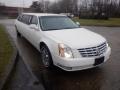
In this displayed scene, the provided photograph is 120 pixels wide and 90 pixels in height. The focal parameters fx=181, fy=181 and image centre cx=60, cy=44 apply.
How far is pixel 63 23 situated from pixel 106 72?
8.30 feet

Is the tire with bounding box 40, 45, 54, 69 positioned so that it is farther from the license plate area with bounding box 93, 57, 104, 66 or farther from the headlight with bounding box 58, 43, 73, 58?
the license plate area with bounding box 93, 57, 104, 66

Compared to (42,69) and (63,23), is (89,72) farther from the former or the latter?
(63,23)

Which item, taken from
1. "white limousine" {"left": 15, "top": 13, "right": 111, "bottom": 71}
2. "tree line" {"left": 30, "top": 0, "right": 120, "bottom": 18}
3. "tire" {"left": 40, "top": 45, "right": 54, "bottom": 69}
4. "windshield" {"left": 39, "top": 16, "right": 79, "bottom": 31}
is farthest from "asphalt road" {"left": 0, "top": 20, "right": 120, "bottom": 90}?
"tree line" {"left": 30, "top": 0, "right": 120, "bottom": 18}

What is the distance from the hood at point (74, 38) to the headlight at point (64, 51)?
112 millimetres

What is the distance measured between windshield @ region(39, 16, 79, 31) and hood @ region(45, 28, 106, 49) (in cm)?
47

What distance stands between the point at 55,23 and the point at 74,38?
1678 millimetres

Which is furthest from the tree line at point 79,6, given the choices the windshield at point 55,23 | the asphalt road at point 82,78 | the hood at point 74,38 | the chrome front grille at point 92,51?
the chrome front grille at point 92,51

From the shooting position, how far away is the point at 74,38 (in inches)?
205

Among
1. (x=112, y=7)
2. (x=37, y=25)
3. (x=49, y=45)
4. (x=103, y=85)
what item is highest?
(x=112, y=7)

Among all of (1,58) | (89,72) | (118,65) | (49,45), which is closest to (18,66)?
(1,58)

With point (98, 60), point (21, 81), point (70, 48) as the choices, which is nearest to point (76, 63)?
point (70, 48)

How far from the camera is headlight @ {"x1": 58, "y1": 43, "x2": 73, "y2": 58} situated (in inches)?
186

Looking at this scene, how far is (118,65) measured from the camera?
231 inches

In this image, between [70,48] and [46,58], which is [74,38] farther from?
[46,58]
